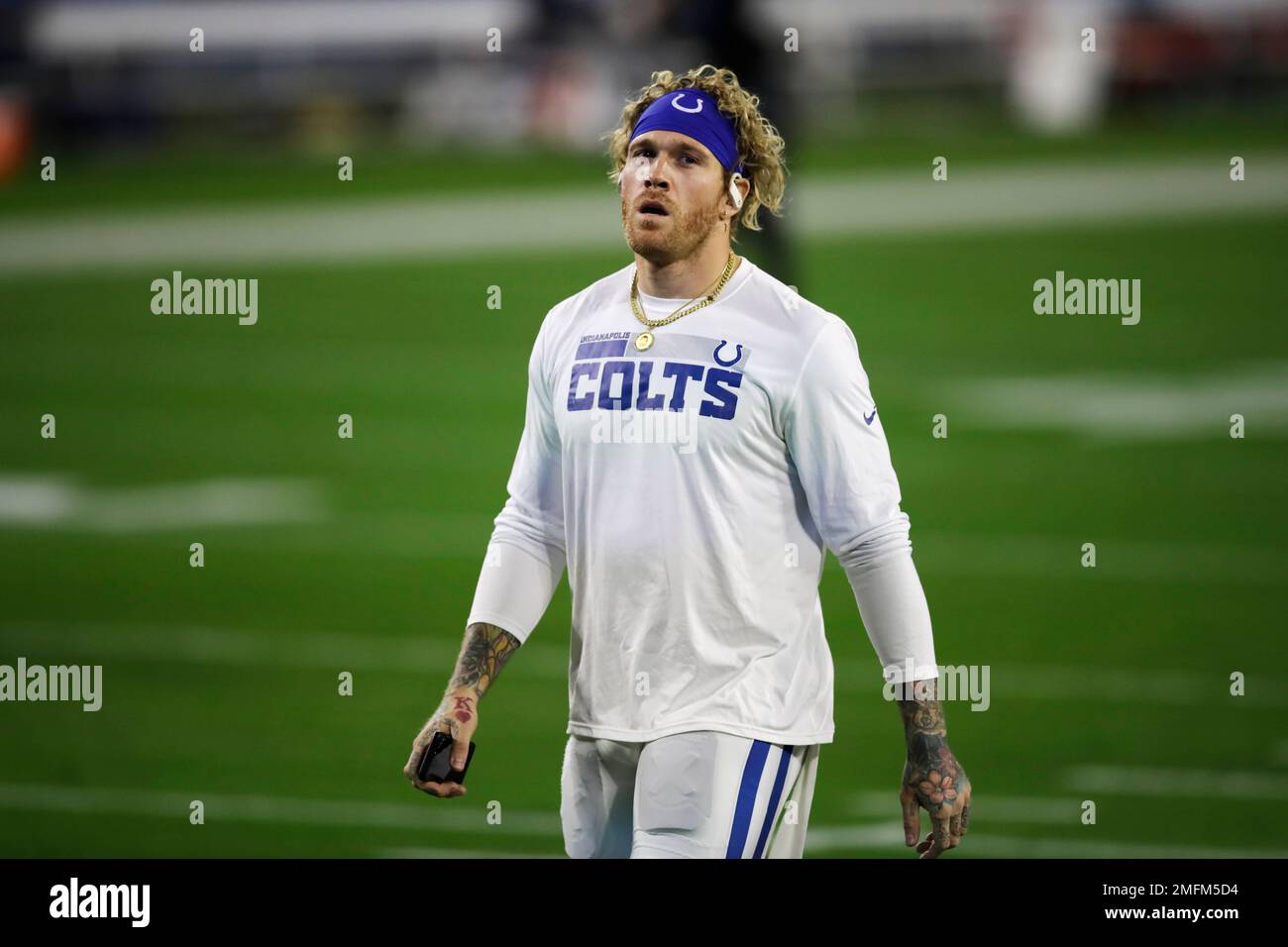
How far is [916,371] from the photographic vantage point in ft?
63.3

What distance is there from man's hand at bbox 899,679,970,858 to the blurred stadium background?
9.68ft

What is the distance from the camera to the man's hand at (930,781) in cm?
501

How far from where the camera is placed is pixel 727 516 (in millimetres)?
5102

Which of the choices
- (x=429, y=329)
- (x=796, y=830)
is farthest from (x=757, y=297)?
(x=429, y=329)

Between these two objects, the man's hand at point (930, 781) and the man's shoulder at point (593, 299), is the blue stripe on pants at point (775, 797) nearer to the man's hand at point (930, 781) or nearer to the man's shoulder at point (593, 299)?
the man's hand at point (930, 781)

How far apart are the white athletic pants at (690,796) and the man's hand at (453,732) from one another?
0.83 feet

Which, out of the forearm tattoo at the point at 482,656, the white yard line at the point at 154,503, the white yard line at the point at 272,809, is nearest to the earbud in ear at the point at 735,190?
the forearm tattoo at the point at 482,656

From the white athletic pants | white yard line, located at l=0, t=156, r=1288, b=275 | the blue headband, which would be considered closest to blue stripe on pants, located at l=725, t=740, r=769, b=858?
the white athletic pants

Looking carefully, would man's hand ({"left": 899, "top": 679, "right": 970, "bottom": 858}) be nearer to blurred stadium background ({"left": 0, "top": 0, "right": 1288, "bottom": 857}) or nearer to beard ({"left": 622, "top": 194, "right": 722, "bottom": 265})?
beard ({"left": 622, "top": 194, "right": 722, "bottom": 265})

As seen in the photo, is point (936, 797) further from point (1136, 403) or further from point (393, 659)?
point (1136, 403)

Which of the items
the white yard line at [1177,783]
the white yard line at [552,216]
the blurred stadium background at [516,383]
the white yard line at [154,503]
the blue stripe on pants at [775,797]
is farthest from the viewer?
the white yard line at [552,216]

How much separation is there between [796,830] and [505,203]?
25710 millimetres

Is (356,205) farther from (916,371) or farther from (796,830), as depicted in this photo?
(796,830)

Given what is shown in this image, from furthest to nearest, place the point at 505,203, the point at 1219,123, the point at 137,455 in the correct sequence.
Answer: the point at 1219,123 < the point at 505,203 < the point at 137,455
